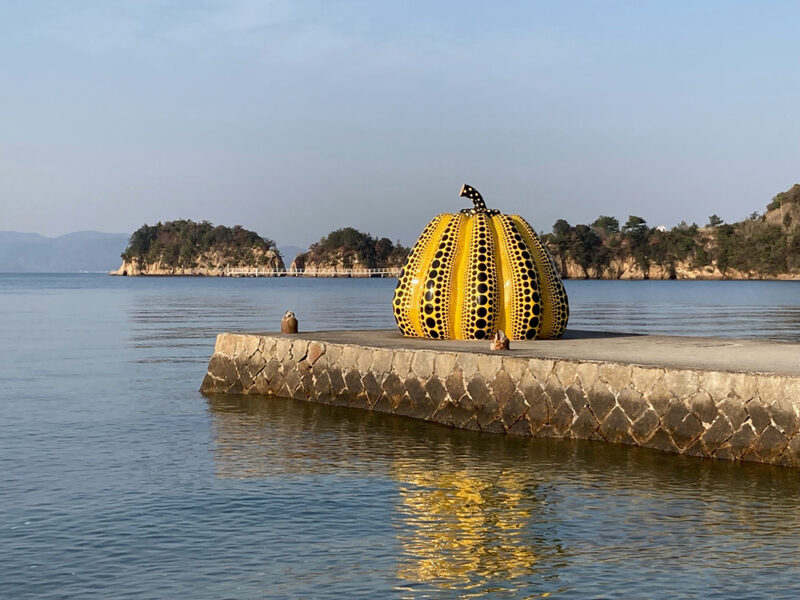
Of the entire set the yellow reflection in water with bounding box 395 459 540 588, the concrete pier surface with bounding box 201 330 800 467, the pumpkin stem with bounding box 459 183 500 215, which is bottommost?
the yellow reflection in water with bounding box 395 459 540 588

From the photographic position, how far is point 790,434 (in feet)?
51.0

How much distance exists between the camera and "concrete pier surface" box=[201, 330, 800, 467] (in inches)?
632

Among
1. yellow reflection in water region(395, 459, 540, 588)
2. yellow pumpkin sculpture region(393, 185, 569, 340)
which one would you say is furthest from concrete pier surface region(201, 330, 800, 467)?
yellow reflection in water region(395, 459, 540, 588)

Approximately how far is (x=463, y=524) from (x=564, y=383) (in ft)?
19.5

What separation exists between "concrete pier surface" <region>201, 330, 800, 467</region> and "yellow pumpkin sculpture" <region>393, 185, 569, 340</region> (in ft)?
2.84

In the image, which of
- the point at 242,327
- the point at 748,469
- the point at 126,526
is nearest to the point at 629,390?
the point at 748,469

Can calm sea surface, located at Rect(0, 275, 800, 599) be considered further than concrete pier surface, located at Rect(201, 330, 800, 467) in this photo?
No

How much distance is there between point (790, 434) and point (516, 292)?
9.04 metres

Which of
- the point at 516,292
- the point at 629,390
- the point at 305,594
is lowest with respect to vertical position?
the point at 305,594

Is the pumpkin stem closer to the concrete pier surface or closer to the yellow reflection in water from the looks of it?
the concrete pier surface

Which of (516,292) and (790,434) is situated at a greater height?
(516,292)

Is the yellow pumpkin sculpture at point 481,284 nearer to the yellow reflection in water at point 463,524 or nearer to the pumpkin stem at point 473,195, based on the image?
the pumpkin stem at point 473,195

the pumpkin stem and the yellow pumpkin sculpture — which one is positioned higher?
the pumpkin stem

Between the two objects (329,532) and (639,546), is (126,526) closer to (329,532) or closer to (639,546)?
(329,532)
